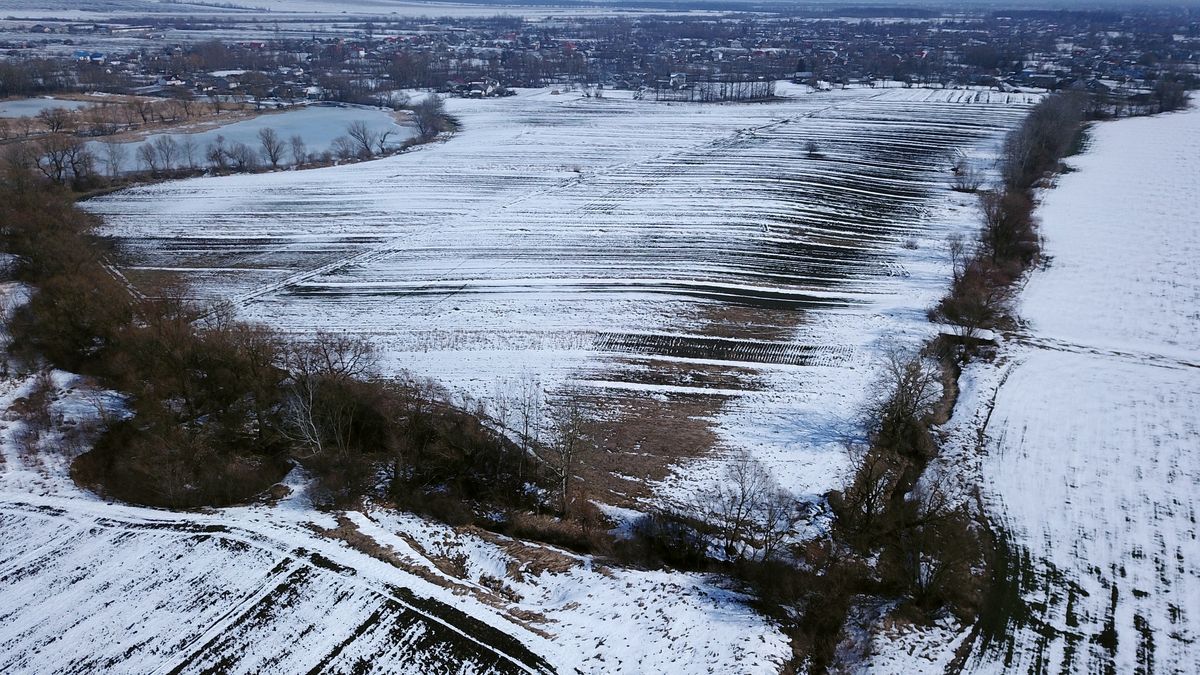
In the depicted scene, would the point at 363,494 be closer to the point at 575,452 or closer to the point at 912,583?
the point at 575,452

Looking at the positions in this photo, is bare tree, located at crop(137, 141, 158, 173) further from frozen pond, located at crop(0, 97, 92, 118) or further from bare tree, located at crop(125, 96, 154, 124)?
frozen pond, located at crop(0, 97, 92, 118)

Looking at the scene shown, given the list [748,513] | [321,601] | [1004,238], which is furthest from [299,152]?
[748,513]

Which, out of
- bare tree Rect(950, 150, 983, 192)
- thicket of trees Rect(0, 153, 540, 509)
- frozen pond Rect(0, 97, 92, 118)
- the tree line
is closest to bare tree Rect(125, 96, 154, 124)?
the tree line

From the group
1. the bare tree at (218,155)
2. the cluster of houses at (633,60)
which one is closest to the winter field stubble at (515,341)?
the bare tree at (218,155)

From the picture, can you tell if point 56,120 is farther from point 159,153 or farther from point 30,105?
point 30,105

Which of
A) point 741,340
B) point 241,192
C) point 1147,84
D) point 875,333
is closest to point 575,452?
point 741,340
